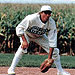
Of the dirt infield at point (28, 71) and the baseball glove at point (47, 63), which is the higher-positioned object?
the baseball glove at point (47, 63)

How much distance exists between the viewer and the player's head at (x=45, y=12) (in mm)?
7582

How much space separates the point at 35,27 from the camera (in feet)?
25.8

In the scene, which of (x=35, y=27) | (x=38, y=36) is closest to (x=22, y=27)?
(x=35, y=27)

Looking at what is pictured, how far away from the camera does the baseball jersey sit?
777 cm

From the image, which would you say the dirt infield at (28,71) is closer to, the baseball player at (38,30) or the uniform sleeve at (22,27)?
the baseball player at (38,30)

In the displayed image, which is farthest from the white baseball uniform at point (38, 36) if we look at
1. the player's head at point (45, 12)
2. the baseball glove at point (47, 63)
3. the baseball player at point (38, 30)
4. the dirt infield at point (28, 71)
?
the dirt infield at point (28, 71)

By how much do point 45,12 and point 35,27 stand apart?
0.43 metres

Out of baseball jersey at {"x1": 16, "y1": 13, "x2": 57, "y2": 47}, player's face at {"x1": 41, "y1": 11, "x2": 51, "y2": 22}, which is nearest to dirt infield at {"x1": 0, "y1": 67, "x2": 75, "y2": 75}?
baseball jersey at {"x1": 16, "y1": 13, "x2": 57, "y2": 47}

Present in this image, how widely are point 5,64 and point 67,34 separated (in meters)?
4.74

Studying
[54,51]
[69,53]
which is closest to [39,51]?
[69,53]

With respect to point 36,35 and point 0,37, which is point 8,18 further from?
point 36,35

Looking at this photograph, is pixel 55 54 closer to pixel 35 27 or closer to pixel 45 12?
pixel 35 27

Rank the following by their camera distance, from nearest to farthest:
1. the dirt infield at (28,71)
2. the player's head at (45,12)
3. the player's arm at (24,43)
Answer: the player's head at (45,12), the player's arm at (24,43), the dirt infield at (28,71)

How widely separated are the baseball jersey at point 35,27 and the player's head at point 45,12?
117 millimetres
